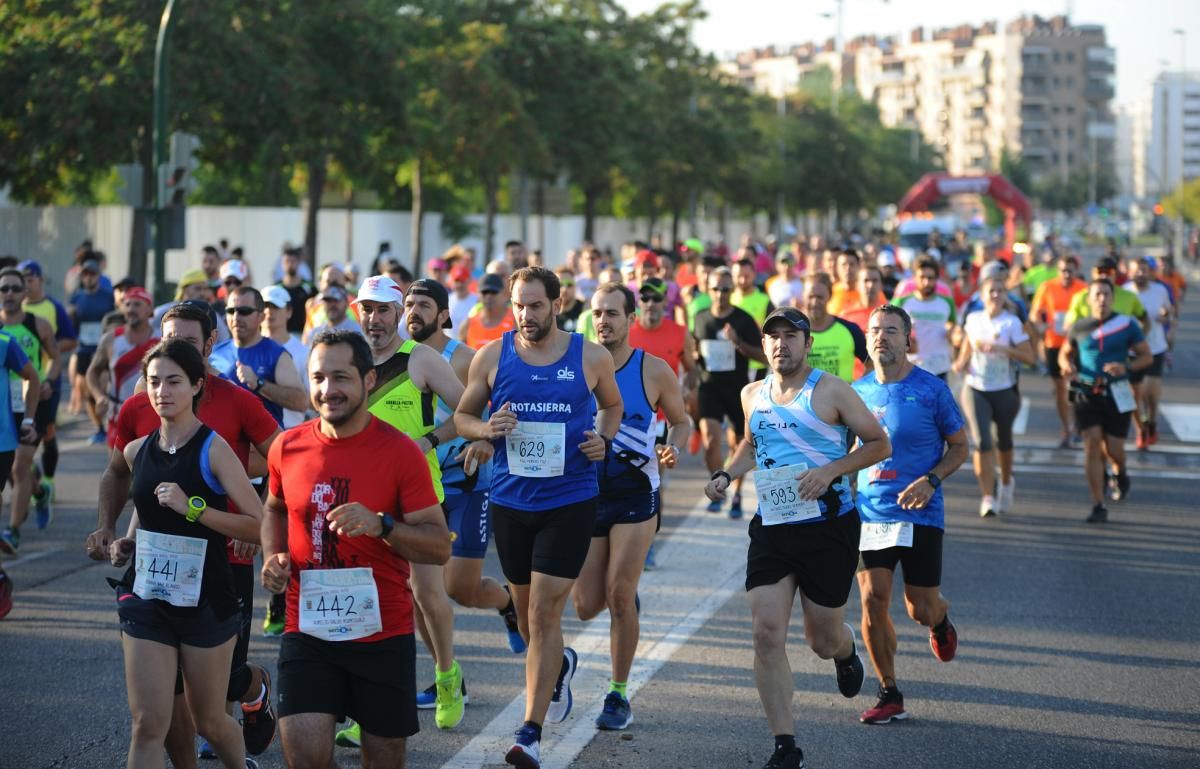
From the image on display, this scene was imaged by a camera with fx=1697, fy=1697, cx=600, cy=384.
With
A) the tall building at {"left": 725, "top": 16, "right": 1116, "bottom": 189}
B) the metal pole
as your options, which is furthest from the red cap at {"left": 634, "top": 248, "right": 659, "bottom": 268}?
the tall building at {"left": 725, "top": 16, "right": 1116, "bottom": 189}

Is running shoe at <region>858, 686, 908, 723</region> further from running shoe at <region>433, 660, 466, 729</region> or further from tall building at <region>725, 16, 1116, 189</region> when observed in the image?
tall building at <region>725, 16, 1116, 189</region>

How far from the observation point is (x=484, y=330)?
437 inches

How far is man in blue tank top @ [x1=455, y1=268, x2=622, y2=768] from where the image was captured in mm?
6723

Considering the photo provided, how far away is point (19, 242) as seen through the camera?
35.0m

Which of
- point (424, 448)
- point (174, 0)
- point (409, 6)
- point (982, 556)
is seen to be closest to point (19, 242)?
point (409, 6)

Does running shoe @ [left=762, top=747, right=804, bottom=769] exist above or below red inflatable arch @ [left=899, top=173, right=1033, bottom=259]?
below

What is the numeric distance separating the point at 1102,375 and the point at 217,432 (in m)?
8.69

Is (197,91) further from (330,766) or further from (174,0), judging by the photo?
(330,766)

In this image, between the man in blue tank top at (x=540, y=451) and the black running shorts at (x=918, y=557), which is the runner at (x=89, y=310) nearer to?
the man in blue tank top at (x=540, y=451)

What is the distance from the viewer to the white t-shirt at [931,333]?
13.4 metres

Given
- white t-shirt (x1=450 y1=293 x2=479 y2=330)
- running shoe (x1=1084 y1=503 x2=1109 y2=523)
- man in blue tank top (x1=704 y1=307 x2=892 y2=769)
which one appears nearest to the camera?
man in blue tank top (x1=704 y1=307 x2=892 y2=769)

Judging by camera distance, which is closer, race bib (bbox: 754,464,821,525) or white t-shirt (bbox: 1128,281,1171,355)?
race bib (bbox: 754,464,821,525)

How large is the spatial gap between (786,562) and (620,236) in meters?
57.6

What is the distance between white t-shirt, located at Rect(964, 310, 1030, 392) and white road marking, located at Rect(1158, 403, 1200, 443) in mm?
6120
